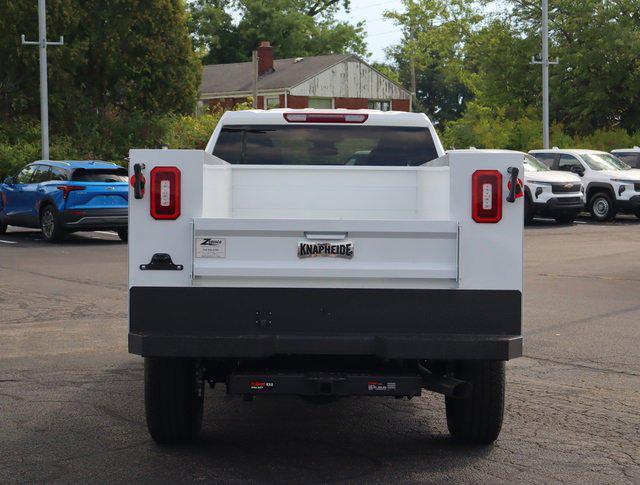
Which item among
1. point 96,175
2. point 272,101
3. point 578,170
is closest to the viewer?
point 96,175

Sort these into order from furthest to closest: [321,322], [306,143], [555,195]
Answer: [555,195] → [306,143] → [321,322]

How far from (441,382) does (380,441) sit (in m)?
0.87

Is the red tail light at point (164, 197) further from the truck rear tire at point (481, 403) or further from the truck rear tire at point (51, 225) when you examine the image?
the truck rear tire at point (51, 225)

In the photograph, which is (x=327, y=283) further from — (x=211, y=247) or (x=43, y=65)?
(x=43, y=65)

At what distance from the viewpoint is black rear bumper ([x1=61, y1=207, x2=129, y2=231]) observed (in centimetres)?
2206

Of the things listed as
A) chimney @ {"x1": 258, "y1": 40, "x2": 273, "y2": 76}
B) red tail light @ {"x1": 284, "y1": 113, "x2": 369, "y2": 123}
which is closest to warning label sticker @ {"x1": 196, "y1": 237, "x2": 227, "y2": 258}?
red tail light @ {"x1": 284, "y1": 113, "x2": 369, "y2": 123}

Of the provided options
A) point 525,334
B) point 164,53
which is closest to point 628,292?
point 525,334

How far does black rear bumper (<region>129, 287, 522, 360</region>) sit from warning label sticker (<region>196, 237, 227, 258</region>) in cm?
18

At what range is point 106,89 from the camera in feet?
141

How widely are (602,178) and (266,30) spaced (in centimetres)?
5198

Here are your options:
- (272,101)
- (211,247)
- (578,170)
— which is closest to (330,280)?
(211,247)

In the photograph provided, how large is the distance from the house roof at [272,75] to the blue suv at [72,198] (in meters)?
43.1

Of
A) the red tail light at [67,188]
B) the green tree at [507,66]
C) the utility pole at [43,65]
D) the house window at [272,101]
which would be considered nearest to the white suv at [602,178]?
the red tail light at [67,188]

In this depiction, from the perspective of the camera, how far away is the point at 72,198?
72.8ft
